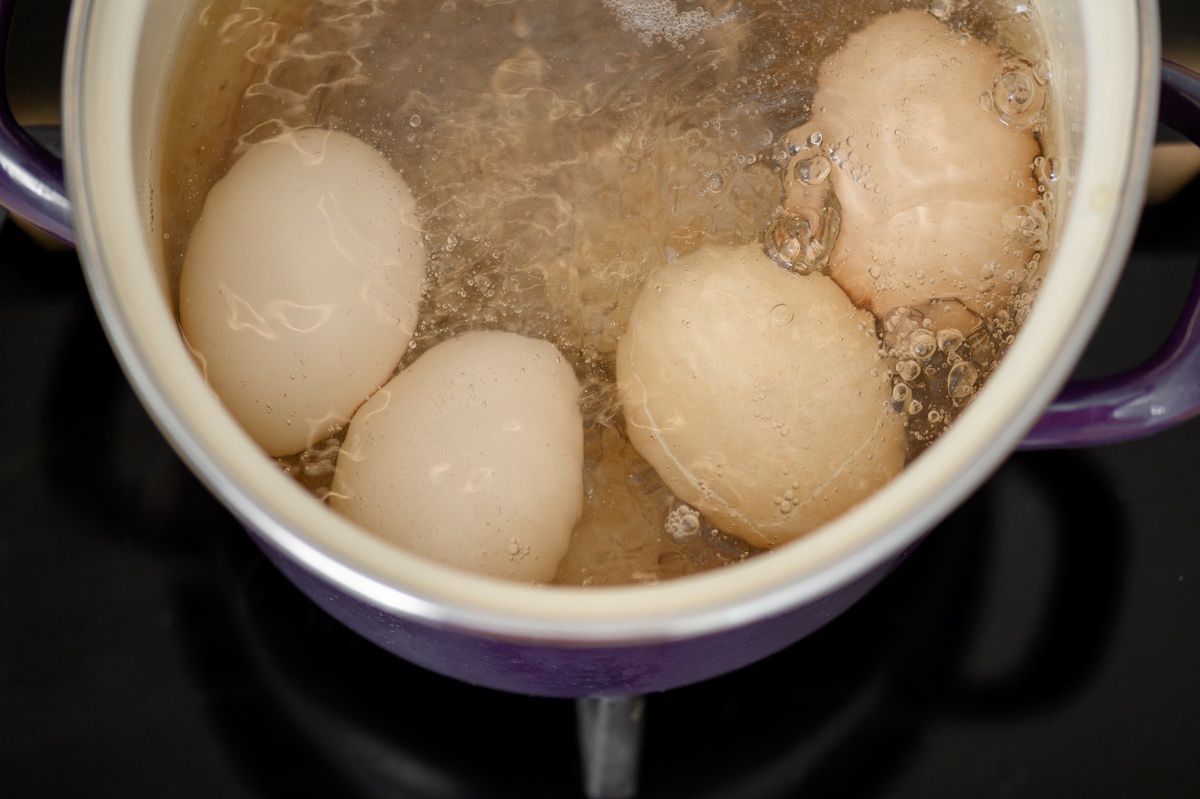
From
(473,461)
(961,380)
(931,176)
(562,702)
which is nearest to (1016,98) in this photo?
(931,176)

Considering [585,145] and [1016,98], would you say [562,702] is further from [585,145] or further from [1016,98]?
[1016,98]

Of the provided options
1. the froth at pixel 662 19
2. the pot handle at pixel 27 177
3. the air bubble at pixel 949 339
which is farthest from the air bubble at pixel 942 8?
the pot handle at pixel 27 177

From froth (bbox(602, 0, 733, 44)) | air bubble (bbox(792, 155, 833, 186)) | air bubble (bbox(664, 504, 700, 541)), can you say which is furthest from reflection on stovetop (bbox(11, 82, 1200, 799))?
froth (bbox(602, 0, 733, 44))

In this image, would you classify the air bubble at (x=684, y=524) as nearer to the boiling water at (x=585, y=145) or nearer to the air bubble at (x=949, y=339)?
the boiling water at (x=585, y=145)

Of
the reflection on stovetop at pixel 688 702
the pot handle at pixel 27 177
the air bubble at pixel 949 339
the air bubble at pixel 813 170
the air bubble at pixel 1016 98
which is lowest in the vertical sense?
the reflection on stovetop at pixel 688 702

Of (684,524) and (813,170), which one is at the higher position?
(813,170)
